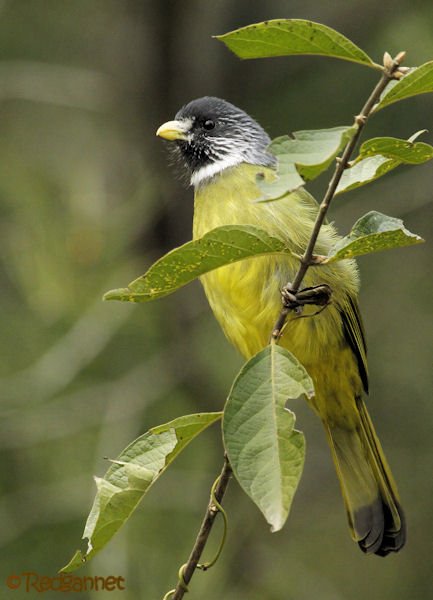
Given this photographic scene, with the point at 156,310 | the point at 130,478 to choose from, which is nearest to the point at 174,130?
the point at 156,310

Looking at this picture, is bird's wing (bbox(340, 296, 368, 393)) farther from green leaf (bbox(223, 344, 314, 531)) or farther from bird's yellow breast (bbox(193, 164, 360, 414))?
green leaf (bbox(223, 344, 314, 531))

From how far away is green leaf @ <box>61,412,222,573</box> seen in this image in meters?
2.12

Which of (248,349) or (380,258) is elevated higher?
(248,349)

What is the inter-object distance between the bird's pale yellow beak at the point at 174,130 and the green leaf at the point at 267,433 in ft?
7.47

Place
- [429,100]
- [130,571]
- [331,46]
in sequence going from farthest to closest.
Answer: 1. [429,100]
2. [130,571]
3. [331,46]

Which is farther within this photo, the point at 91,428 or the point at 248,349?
the point at 91,428

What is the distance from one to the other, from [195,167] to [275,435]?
2422mm

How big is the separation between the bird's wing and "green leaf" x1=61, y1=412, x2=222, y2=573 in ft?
4.46

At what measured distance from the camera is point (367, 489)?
367 cm

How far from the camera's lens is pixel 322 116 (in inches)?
245

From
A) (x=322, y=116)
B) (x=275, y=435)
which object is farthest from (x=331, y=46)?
(x=322, y=116)

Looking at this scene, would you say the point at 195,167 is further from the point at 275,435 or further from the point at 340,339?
the point at 275,435

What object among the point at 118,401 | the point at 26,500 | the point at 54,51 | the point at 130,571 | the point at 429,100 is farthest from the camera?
the point at 54,51

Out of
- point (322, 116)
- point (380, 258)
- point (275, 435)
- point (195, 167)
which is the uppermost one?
point (275, 435)
